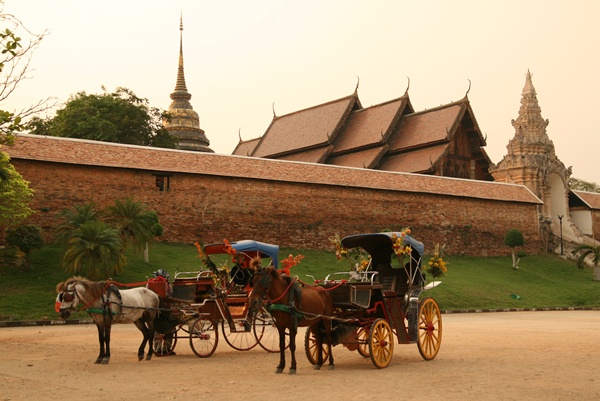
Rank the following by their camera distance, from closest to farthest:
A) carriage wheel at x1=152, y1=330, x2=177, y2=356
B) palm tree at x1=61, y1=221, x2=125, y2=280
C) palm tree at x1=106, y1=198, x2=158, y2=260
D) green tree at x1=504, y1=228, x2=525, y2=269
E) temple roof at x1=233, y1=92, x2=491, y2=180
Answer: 1. carriage wheel at x1=152, y1=330, x2=177, y2=356
2. palm tree at x1=61, y1=221, x2=125, y2=280
3. palm tree at x1=106, y1=198, x2=158, y2=260
4. green tree at x1=504, y1=228, x2=525, y2=269
5. temple roof at x1=233, y1=92, x2=491, y2=180

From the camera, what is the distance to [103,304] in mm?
10578

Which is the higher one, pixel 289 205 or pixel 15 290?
pixel 289 205

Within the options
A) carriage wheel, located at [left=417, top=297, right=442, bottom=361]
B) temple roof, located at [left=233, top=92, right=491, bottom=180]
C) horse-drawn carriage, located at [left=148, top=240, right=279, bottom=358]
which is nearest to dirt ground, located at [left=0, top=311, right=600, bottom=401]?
carriage wheel, located at [left=417, top=297, right=442, bottom=361]

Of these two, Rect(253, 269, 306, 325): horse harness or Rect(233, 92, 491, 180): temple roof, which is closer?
Rect(253, 269, 306, 325): horse harness

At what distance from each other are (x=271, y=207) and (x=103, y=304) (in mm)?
19819

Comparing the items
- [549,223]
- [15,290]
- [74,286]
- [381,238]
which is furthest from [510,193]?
[74,286]

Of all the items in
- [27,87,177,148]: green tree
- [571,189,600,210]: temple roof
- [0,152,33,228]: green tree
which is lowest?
[0,152,33,228]: green tree

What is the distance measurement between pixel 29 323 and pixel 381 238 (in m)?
10.9

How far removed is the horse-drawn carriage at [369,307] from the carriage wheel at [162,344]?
100 inches

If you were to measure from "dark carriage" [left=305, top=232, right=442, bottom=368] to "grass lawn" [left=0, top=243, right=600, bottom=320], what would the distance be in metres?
7.67

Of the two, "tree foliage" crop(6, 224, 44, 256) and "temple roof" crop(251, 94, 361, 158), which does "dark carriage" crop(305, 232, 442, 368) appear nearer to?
"tree foliage" crop(6, 224, 44, 256)

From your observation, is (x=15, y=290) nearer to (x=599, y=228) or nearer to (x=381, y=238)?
(x=381, y=238)

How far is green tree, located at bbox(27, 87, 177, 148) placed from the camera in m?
36.1

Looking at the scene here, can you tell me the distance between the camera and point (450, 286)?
27.0 meters
